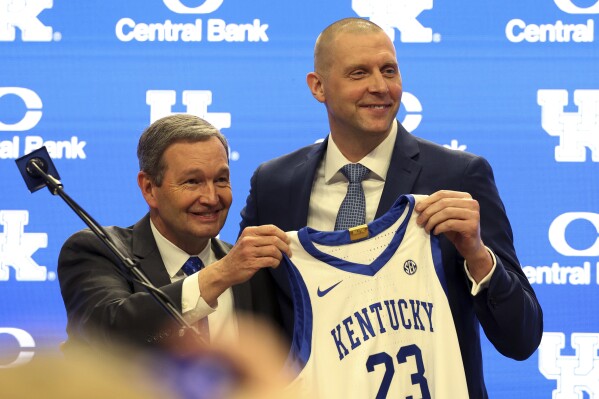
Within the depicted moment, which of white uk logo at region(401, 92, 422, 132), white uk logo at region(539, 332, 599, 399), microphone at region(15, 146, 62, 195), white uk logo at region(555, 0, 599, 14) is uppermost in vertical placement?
white uk logo at region(555, 0, 599, 14)

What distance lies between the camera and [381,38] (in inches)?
95.1

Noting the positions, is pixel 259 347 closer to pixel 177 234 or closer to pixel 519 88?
pixel 177 234

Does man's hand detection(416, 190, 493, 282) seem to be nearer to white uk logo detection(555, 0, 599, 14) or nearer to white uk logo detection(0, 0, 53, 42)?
white uk logo detection(555, 0, 599, 14)

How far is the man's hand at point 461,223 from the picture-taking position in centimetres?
199

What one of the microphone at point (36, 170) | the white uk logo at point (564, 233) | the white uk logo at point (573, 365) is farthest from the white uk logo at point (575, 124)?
the microphone at point (36, 170)

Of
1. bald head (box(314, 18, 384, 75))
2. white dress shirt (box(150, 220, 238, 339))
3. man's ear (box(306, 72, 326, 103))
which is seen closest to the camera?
white dress shirt (box(150, 220, 238, 339))

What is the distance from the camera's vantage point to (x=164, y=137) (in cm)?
225

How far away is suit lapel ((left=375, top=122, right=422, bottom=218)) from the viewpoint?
7.58 feet

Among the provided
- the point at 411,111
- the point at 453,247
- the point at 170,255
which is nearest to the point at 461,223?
the point at 453,247

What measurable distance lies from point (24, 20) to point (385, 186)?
2.00 meters

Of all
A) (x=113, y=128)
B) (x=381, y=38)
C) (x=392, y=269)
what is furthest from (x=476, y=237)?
(x=113, y=128)

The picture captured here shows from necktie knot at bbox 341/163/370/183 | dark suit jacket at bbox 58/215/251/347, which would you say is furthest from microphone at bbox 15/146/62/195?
necktie knot at bbox 341/163/370/183

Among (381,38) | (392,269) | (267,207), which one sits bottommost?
(392,269)

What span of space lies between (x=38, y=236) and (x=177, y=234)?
5.00 ft
